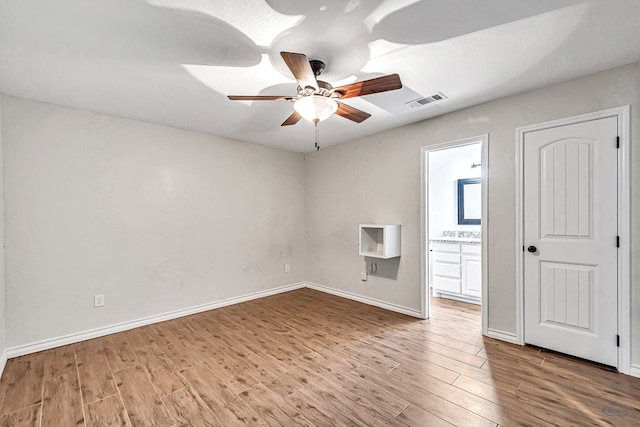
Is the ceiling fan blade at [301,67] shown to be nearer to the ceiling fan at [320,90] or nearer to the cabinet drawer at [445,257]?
the ceiling fan at [320,90]

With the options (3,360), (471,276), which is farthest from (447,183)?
(3,360)

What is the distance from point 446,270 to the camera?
438 centimetres

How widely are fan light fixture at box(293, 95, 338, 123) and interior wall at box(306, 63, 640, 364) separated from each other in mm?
1851

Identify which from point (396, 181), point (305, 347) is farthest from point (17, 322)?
point (396, 181)

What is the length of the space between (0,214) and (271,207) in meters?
2.96

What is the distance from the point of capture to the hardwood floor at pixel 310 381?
1802 mm

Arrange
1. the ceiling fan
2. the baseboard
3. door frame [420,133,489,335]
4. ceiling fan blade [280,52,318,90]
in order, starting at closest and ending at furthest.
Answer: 1. ceiling fan blade [280,52,318,90]
2. the ceiling fan
3. the baseboard
4. door frame [420,133,489,335]

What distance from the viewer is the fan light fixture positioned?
197cm

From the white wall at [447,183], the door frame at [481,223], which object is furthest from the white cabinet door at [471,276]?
the door frame at [481,223]

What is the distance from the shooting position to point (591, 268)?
7.88ft

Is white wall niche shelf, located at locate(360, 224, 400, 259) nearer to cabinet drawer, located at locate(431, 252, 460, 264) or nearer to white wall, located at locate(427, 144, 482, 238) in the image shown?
cabinet drawer, located at locate(431, 252, 460, 264)

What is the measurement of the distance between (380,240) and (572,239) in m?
2.14

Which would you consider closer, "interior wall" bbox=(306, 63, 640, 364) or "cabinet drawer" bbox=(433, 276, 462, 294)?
"interior wall" bbox=(306, 63, 640, 364)

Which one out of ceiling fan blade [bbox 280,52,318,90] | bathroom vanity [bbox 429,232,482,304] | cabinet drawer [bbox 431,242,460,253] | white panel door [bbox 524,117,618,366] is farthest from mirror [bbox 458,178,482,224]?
ceiling fan blade [bbox 280,52,318,90]
